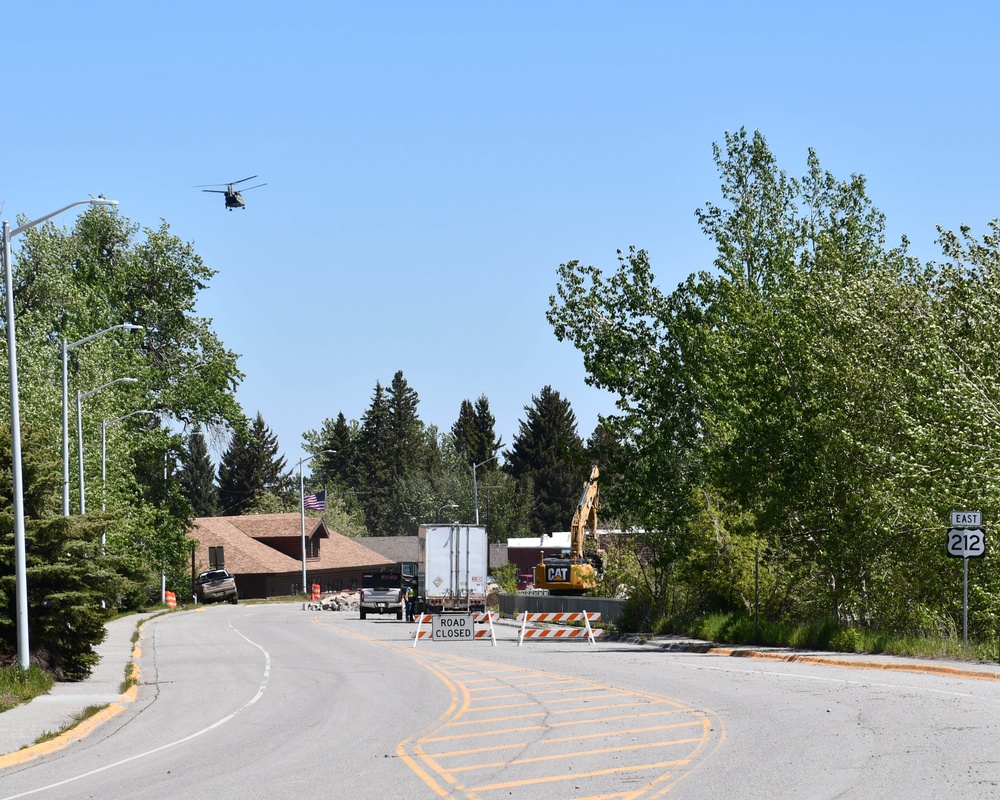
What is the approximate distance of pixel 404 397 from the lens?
154 meters

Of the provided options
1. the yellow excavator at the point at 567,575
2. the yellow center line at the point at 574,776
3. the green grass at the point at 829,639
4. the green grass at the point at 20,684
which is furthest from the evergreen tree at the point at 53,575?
the yellow excavator at the point at 567,575

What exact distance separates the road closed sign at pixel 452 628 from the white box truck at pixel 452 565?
5.66 meters

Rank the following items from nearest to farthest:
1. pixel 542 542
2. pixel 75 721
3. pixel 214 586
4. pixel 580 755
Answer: pixel 580 755, pixel 75 721, pixel 214 586, pixel 542 542

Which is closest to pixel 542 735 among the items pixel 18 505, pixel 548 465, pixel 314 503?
pixel 18 505

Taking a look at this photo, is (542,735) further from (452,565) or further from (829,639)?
(452,565)

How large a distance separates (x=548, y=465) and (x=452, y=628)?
3715 inches

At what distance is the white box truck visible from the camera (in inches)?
1718

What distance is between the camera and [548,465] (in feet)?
432

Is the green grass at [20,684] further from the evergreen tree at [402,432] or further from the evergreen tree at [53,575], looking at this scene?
the evergreen tree at [402,432]

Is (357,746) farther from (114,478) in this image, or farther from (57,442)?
(114,478)

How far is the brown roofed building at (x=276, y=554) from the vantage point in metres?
91.8

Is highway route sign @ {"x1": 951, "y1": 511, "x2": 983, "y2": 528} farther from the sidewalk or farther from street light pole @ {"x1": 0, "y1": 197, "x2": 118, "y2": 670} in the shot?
street light pole @ {"x1": 0, "y1": 197, "x2": 118, "y2": 670}

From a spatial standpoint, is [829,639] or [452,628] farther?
[452,628]

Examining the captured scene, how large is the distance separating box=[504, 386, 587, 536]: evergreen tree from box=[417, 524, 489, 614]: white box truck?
282ft
